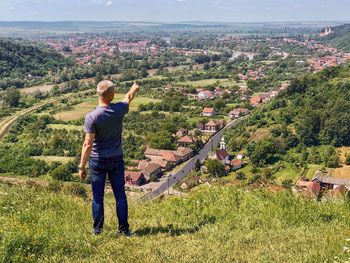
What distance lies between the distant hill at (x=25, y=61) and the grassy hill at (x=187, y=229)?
201 feet

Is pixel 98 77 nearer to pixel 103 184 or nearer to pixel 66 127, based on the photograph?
pixel 66 127

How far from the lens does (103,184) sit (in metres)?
3.33

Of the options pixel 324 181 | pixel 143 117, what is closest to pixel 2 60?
pixel 143 117

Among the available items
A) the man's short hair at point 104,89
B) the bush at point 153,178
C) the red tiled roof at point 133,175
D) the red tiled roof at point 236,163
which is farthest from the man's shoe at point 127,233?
the red tiled roof at point 236,163

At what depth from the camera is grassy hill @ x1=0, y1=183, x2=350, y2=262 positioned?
2805 millimetres

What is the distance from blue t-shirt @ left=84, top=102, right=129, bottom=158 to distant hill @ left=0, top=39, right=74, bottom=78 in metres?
61.7

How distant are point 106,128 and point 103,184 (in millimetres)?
554

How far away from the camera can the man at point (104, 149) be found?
313cm

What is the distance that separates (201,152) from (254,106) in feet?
50.7

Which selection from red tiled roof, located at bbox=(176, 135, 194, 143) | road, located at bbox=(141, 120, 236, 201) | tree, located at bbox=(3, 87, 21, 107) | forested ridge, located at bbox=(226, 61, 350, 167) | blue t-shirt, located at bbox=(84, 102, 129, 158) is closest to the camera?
blue t-shirt, located at bbox=(84, 102, 129, 158)

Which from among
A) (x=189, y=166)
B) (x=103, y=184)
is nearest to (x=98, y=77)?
(x=189, y=166)

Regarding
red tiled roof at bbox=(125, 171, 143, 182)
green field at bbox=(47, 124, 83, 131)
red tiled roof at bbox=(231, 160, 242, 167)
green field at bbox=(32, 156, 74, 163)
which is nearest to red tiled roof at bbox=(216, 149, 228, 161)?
red tiled roof at bbox=(231, 160, 242, 167)

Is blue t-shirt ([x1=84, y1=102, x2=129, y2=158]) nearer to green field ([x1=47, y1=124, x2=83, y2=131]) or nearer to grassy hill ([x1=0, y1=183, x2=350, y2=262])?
grassy hill ([x1=0, y1=183, x2=350, y2=262])

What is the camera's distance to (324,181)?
15453 millimetres
